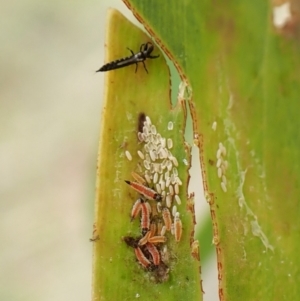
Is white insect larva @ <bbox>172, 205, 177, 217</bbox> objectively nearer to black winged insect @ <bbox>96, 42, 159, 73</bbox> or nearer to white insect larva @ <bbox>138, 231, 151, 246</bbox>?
white insect larva @ <bbox>138, 231, 151, 246</bbox>

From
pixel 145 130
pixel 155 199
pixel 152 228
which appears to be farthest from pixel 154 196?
pixel 145 130

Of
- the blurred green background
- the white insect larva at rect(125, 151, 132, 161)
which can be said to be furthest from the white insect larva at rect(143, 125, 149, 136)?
→ the blurred green background

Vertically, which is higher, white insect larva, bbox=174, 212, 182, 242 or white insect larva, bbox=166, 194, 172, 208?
white insect larva, bbox=166, 194, 172, 208

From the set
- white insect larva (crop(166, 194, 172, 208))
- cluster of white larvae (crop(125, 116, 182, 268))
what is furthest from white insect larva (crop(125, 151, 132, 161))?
white insect larva (crop(166, 194, 172, 208))

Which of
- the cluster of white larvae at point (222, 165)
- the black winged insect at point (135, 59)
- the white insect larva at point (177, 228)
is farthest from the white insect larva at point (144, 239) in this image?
the black winged insect at point (135, 59)

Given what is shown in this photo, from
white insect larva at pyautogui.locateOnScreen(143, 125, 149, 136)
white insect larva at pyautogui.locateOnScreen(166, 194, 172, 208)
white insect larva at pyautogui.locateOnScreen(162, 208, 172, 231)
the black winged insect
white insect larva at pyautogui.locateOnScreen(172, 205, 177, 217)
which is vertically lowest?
white insect larva at pyautogui.locateOnScreen(162, 208, 172, 231)

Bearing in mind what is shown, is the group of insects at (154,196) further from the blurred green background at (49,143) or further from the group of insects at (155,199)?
the blurred green background at (49,143)

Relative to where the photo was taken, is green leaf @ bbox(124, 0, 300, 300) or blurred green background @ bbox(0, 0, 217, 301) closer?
green leaf @ bbox(124, 0, 300, 300)
